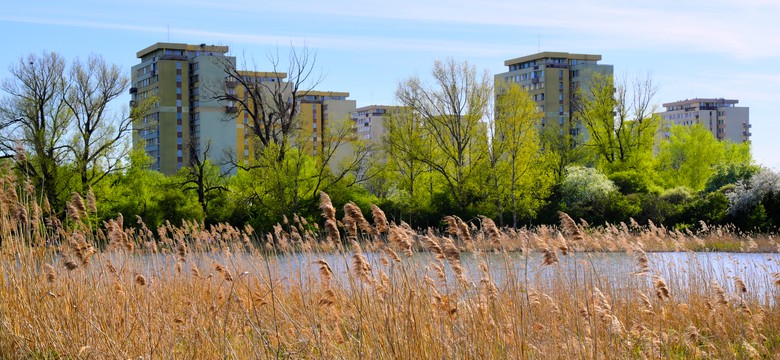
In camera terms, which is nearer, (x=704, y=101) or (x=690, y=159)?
(x=690, y=159)

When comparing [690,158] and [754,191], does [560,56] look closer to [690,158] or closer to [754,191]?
[690,158]

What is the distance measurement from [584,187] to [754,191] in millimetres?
7780

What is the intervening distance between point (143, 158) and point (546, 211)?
1883 cm

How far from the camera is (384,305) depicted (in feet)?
18.0

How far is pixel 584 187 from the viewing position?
35.5 metres

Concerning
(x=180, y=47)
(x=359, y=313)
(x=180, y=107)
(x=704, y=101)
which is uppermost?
(x=704, y=101)

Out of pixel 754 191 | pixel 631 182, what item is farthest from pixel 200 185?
pixel 754 191

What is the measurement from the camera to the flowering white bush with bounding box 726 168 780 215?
28906mm

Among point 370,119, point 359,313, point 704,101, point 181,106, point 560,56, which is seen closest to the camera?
point 359,313

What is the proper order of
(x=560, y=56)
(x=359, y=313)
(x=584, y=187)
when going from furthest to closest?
(x=560, y=56) < (x=584, y=187) < (x=359, y=313)

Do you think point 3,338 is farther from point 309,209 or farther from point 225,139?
point 225,139

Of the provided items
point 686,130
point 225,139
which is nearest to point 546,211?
point 686,130

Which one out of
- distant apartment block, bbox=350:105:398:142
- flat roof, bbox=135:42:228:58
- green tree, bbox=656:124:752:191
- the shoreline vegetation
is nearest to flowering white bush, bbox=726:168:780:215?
green tree, bbox=656:124:752:191

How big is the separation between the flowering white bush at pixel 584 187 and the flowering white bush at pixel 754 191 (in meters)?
5.65
